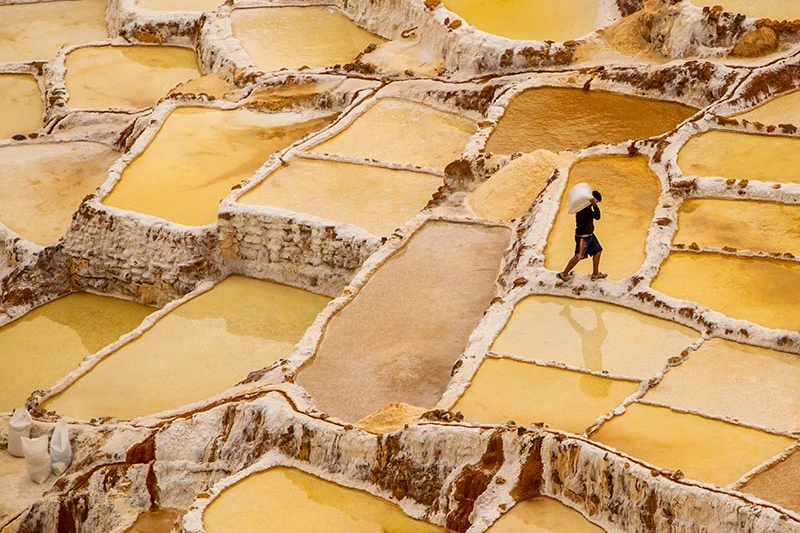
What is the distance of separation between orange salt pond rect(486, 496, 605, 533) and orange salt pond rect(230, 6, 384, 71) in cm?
1237

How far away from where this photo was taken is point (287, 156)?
1955cm

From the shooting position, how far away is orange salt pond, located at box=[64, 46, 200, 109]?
2395 cm

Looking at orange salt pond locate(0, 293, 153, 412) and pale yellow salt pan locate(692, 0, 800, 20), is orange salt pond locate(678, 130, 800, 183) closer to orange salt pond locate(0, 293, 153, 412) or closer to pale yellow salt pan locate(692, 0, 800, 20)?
pale yellow salt pan locate(692, 0, 800, 20)

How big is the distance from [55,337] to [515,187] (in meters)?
6.25

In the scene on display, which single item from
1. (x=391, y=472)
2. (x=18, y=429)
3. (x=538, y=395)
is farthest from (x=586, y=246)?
(x=18, y=429)

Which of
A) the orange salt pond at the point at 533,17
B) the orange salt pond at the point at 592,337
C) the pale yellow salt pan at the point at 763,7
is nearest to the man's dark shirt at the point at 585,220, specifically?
the orange salt pond at the point at 592,337

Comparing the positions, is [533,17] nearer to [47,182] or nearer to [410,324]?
[47,182]

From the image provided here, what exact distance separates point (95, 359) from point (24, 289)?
3011mm

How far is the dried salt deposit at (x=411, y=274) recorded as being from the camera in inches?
489

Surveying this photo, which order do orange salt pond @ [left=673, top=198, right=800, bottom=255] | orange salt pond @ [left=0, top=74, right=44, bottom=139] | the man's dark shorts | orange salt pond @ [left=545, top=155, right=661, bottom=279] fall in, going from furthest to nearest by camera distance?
orange salt pond @ [left=0, top=74, right=44, bottom=139] < orange salt pond @ [left=673, top=198, right=800, bottom=255] < orange salt pond @ [left=545, top=155, right=661, bottom=279] < the man's dark shorts

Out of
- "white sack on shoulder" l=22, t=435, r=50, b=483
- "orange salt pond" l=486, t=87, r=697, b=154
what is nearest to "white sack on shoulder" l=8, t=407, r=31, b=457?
"white sack on shoulder" l=22, t=435, r=50, b=483

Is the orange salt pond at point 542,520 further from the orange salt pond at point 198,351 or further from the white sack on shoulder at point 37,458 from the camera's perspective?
the white sack on shoulder at point 37,458

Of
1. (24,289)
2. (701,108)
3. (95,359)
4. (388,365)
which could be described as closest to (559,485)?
(388,365)

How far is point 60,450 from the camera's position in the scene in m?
15.5
